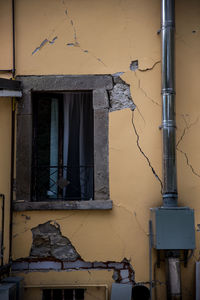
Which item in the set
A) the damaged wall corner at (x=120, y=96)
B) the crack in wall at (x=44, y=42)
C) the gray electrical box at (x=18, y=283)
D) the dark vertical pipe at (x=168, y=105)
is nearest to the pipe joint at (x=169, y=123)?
the dark vertical pipe at (x=168, y=105)

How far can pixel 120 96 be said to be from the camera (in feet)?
18.2

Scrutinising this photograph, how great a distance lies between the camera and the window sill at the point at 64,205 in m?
5.30

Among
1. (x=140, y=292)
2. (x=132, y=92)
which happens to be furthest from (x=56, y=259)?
(x=132, y=92)

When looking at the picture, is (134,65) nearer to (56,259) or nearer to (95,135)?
(95,135)

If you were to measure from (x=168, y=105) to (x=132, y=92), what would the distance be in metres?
0.55

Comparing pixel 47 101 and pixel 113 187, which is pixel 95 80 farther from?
pixel 113 187

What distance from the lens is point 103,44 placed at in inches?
221

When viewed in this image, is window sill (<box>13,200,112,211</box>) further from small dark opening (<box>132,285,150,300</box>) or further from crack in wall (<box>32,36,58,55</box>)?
crack in wall (<box>32,36,58,55</box>)

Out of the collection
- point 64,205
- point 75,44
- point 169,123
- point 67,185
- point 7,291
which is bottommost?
point 7,291

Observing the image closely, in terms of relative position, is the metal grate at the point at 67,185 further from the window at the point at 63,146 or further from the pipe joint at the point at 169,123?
the pipe joint at the point at 169,123

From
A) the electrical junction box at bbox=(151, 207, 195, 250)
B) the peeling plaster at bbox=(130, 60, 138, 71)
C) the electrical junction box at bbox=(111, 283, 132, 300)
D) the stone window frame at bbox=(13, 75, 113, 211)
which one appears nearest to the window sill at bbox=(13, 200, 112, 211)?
the stone window frame at bbox=(13, 75, 113, 211)

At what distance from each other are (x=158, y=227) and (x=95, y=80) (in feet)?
7.01

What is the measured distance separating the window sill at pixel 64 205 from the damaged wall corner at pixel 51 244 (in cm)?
23

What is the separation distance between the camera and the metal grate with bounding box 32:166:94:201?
224 inches
